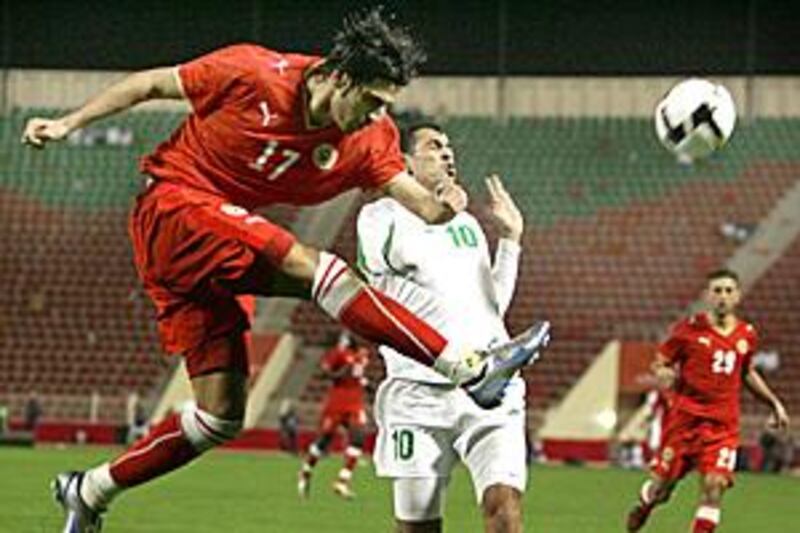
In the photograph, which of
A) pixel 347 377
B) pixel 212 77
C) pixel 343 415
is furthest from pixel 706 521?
pixel 347 377

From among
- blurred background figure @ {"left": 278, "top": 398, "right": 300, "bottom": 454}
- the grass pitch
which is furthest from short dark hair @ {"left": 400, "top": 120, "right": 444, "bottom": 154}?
blurred background figure @ {"left": 278, "top": 398, "right": 300, "bottom": 454}

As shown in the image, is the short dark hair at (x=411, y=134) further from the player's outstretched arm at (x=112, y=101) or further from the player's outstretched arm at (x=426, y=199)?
the player's outstretched arm at (x=112, y=101)

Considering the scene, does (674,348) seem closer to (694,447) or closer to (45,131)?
(694,447)

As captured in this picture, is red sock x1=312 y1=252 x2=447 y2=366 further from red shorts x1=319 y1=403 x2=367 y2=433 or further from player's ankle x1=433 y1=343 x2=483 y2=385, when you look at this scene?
red shorts x1=319 y1=403 x2=367 y2=433

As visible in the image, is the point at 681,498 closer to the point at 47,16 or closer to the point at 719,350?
the point at 719,350

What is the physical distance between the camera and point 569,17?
40750 mm

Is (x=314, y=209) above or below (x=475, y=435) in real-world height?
above

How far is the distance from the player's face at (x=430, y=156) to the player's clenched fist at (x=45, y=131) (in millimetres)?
1873

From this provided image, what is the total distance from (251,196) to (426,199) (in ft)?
2.57

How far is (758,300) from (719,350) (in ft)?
70.7

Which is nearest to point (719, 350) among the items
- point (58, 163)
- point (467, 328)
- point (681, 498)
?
point (467, 328)

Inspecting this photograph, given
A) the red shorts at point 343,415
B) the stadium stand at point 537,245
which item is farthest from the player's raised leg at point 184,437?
the stadium stand at point 537,245

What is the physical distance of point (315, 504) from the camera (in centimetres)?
1950

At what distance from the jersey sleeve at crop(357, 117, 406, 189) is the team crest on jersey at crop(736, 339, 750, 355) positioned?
6.60 metres
